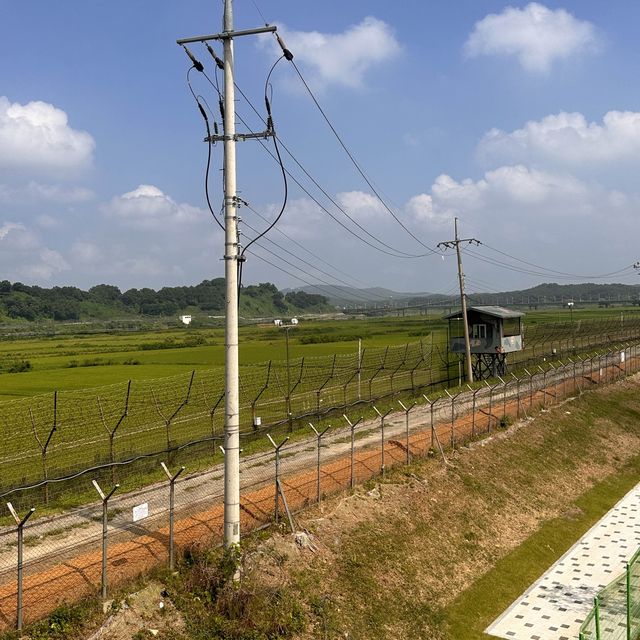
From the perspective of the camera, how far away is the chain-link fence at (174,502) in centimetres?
1323

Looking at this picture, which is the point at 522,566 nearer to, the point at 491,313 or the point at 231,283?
the point at 231,283

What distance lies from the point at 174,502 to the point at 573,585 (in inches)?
456

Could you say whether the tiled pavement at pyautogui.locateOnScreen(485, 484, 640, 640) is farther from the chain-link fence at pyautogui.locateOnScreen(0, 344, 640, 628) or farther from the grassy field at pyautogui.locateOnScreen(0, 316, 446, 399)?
the grassy field at pyautogui.locateOnScreen(0, 316, 446, 399)

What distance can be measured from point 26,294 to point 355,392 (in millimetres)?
153115

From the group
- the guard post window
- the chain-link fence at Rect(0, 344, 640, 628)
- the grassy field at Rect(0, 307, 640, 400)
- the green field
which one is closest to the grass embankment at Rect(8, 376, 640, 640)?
the chain-link fence at Rect(0, 344, 640, 628)

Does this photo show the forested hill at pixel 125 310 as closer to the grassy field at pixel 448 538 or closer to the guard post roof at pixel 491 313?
the guard post roof at pixel 491 313

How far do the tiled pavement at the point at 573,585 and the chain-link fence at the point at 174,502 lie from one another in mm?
5905

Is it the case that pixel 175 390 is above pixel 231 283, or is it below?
below

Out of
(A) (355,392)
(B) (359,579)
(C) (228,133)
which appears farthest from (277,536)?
(A) (355,392)

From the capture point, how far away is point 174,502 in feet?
60.9

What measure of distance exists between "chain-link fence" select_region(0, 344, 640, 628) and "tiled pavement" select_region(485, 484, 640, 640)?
19.4 ft

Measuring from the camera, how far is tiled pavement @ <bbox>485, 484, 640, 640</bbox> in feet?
53.7

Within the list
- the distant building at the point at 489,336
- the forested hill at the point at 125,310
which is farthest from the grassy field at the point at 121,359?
the forested hill at the point at 125,310

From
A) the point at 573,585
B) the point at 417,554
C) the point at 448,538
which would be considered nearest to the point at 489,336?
the point at 448,538
